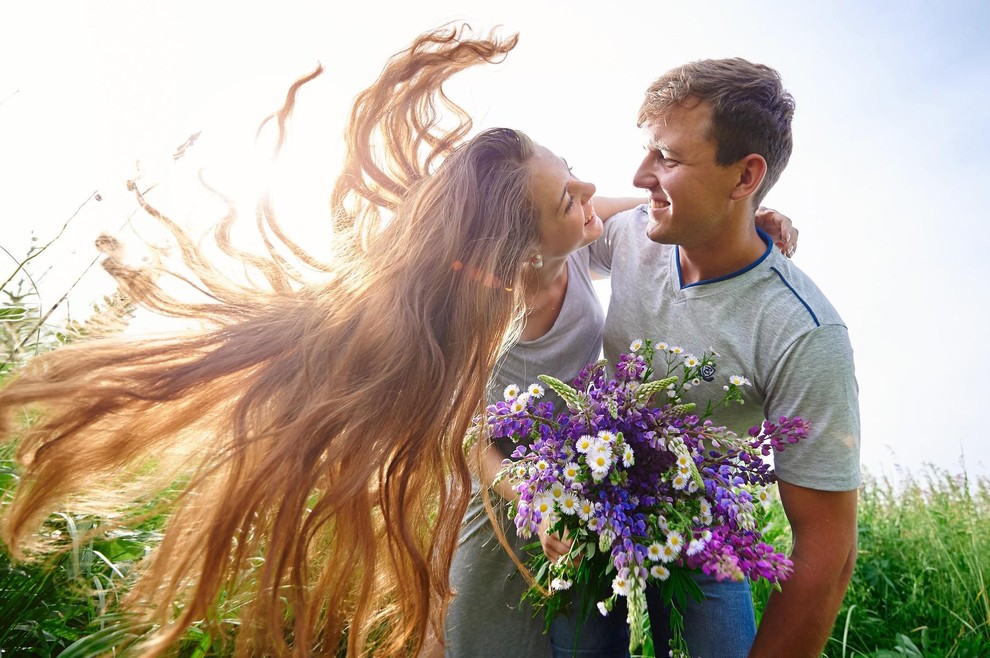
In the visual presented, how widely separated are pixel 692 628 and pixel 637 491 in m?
0.84

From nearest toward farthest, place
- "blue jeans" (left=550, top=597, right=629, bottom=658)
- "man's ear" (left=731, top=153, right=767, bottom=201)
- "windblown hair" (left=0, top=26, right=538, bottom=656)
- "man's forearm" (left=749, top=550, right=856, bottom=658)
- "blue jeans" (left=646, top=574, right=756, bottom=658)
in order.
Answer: "windblown hair" (left=0, top=26, right=538, bottom=656) < "man's forearm" (left=749, top=550, right=856, bottom=658) < "blue jeans" (left=646, top=574, right=756, bottom=658) < "blue jeans" (left=550, top=597, right=629, bottom=658) < "man's ear" (left=731, top=153, right=767, bottom=201)

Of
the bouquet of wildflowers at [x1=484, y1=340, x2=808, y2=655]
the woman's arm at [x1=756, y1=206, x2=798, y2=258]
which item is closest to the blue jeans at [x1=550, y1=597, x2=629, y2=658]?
the bouquet of wildflowers at [x1=484, y1=340, x2=808, y2=655]

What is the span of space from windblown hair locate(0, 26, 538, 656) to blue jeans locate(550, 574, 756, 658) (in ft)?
1.80

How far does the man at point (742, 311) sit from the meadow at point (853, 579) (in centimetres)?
59

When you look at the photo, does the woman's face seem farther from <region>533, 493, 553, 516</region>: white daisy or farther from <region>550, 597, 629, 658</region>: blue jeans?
<region>550, 597, 629, 658</region>: blue jeans

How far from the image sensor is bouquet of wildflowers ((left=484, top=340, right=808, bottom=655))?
80.0 inches

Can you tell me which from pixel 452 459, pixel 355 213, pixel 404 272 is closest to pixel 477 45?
pixel 355 213

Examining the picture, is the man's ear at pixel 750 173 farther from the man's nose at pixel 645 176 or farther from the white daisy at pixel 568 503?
the white daisy at pixel 568 503

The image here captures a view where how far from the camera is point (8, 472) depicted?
8.45ft

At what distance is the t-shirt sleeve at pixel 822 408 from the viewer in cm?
246

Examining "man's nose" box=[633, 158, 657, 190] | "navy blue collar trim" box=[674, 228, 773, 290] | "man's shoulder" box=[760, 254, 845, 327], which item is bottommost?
"man's shoulder" box=[760, 254, 845, 327]

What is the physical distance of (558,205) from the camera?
301cm

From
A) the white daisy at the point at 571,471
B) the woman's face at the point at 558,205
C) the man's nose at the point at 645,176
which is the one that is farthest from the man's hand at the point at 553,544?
the man's nose at the point at 645,176

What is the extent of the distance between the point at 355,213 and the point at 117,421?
1.54m
